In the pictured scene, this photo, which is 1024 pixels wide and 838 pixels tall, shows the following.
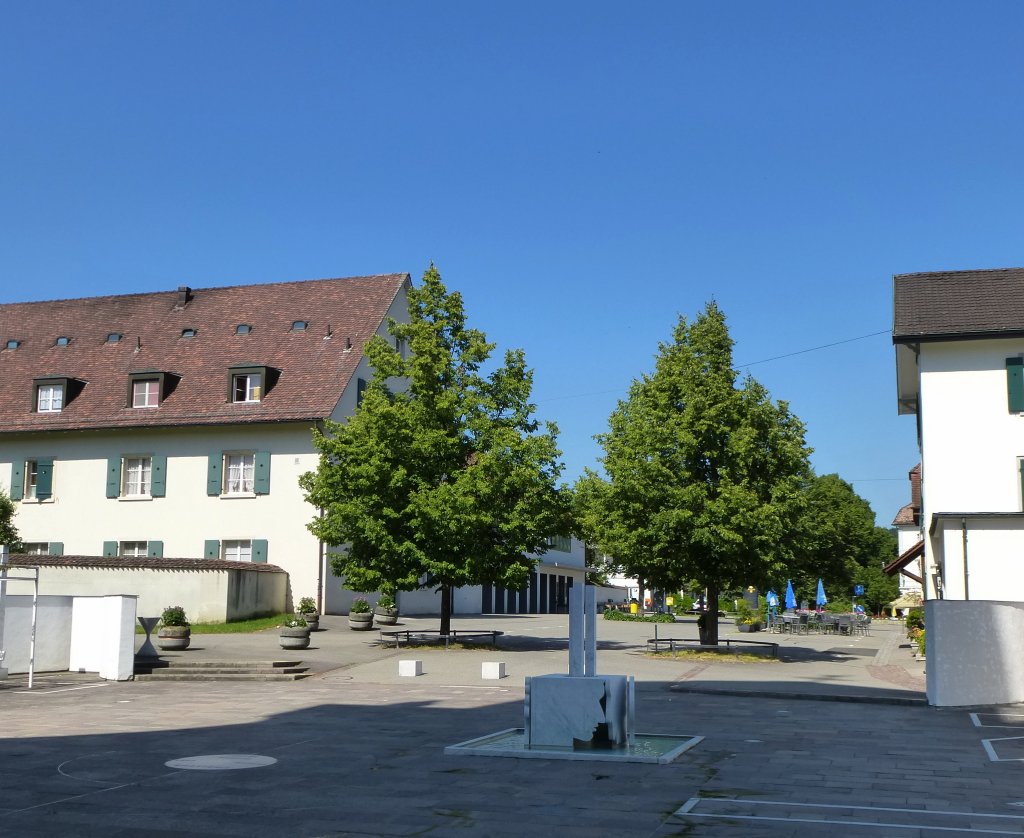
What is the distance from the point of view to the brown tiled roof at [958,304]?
101 feet

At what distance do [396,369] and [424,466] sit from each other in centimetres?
320

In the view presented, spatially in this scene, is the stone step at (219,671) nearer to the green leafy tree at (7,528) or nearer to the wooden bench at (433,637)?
the wooden bench at (433,637)

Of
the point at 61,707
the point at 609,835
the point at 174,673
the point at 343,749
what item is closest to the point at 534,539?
the point at 174,673

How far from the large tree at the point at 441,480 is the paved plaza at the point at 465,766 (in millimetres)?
6781

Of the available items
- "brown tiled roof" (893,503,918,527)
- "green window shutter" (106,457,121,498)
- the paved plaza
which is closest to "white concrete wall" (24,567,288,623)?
"green window shutter" (106,457,121,498)

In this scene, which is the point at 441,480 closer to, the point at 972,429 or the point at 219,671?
the point at 219,671

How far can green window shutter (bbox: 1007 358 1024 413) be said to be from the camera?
99.4 feet

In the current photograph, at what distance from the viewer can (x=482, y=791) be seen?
32.9 ft

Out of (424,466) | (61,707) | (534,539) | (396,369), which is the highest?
(396,369)

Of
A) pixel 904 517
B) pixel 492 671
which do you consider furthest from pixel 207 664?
pixel 904 517

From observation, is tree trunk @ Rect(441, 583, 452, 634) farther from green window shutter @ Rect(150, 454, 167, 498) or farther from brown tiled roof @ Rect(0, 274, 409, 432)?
green window shutter @ Rect(150, 454, 167, 498)

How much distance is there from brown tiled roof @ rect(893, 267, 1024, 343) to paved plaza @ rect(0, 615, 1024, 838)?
11683mm

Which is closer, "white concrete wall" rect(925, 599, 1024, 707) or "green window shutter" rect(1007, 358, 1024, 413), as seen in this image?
"white concrete wall" rect(925, 599, 1024, 707)

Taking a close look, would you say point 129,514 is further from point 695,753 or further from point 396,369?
point 695,753
